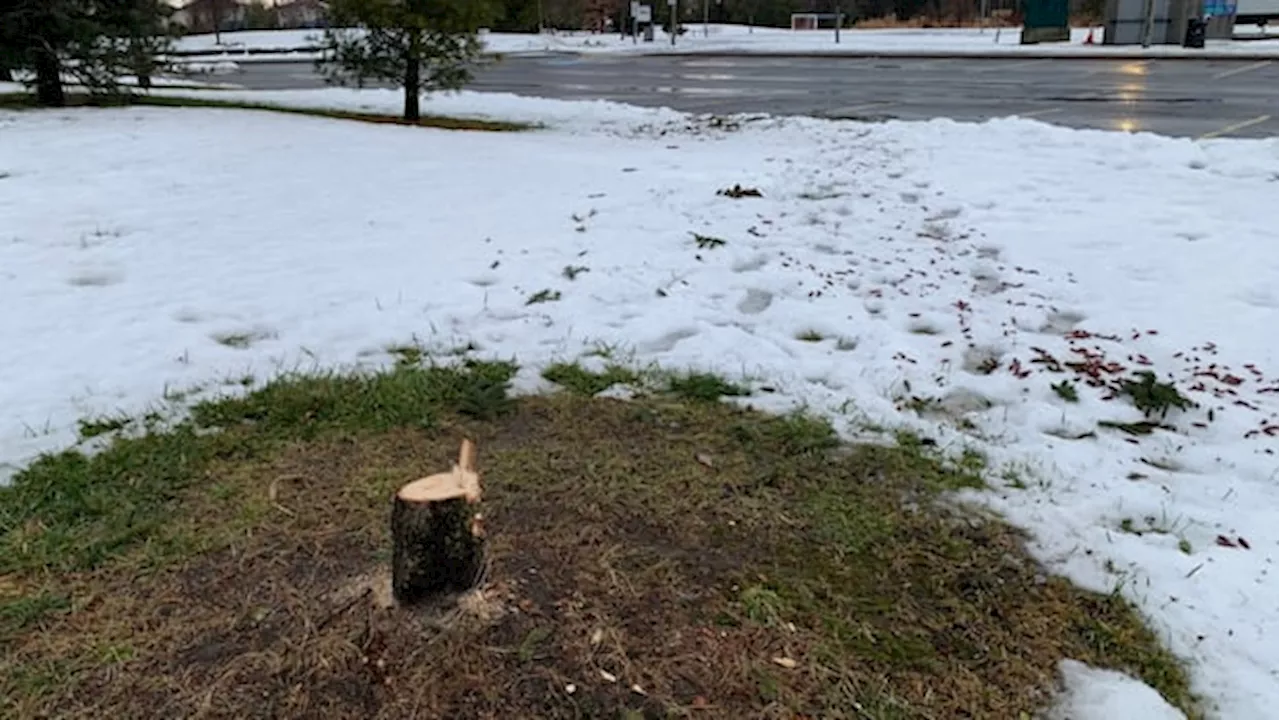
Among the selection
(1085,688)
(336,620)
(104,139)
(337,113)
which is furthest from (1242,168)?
(337,113)

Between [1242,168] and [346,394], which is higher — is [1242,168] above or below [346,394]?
above

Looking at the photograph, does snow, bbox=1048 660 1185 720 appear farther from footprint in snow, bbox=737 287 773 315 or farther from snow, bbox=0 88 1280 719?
footprint in snow, bbox=737 287 773 315

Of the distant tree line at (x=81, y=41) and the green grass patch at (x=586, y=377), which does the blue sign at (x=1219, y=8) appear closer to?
the distant tree line at (x=81, y=41)

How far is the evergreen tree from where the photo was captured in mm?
11836

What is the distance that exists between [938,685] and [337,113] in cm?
1376

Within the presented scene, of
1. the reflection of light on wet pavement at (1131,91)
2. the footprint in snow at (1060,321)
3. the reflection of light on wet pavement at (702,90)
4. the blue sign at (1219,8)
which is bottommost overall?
the footprint in snow at (1060,321)

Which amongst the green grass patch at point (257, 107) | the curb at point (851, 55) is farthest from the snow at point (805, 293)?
the curb at point (851, 55)

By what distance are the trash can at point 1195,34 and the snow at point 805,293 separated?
21.8 meters

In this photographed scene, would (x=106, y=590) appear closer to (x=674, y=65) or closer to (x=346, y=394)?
(x=346, y=394)

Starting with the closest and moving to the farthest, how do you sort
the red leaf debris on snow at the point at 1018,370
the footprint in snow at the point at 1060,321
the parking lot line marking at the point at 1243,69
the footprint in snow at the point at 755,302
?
1. the red leaf debris on snow at the point at 1018,370
2. the footprint in snow at the point at 1060,321
3. the footprint in snow at the point at 755,302
4. the parking lot line marking at the point at 1243,69

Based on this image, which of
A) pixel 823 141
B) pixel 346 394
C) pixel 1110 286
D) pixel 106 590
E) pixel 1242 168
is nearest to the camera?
pixel 106 590

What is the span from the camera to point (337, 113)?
14469 millimetres

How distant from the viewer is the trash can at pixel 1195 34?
28.0 meters

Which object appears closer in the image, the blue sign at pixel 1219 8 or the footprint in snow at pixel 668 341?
the footprint in snow at pixel 668 341
